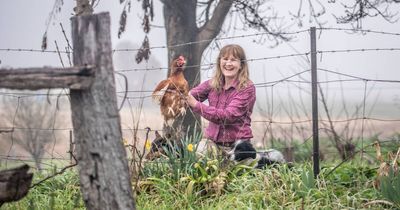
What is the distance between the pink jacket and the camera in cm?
415

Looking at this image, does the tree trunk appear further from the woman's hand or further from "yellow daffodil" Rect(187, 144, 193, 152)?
"yellow daffodil" Rect(187, 144, 193, 152)

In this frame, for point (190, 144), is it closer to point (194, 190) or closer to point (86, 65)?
point (194, 190)

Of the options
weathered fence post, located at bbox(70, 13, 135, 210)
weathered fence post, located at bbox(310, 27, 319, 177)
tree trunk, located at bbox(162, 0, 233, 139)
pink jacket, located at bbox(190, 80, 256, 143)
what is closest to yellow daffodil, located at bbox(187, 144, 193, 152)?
pink jacket, located at bbox(190, 80, 256, 143)

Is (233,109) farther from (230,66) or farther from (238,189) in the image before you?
(238,189)

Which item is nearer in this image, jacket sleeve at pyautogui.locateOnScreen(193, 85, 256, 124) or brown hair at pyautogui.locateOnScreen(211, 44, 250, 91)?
jacket sleeve at pyautogui.locateOnScreen(193, 85, 256, 124)

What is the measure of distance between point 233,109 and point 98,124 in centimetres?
197

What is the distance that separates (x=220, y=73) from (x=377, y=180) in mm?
1560

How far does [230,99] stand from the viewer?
14.2 ft

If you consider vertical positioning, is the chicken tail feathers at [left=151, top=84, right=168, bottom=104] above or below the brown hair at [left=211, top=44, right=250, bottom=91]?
below

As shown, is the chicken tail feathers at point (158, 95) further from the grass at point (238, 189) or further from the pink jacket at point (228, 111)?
the grass at point (238, 189)

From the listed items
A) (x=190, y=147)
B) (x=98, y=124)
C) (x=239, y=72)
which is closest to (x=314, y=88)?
(x=239, y=72)

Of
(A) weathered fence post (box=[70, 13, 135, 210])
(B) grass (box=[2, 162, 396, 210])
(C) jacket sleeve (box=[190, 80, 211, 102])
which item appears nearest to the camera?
(A) weathered fence post (box=[70, 13, 135, 210])

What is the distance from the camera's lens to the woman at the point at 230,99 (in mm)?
4195

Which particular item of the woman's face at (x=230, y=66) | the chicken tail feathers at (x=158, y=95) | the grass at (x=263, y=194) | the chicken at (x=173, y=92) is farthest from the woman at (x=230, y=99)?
the grass at (x=263, y=194)
